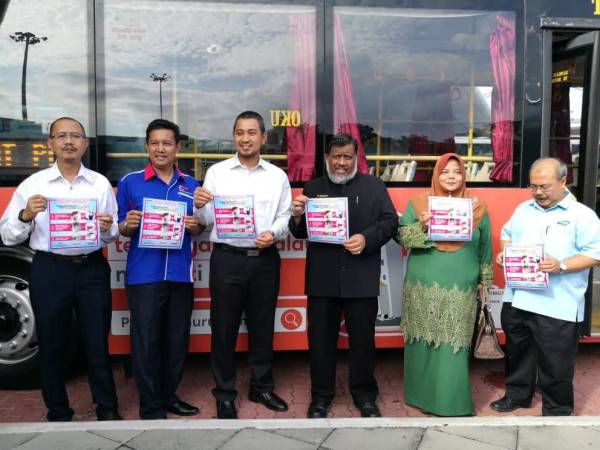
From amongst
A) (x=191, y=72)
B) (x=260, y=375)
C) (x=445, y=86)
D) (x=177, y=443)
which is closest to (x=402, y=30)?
(x=445, y=86)

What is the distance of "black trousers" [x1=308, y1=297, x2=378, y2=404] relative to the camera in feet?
11.9

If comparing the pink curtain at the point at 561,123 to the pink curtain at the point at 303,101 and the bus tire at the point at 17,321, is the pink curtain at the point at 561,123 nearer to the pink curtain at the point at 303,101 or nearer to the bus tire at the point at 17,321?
the pink curtain at the point at 303,101

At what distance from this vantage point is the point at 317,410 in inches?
145

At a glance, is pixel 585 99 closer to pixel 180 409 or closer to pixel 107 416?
pixel 180 409

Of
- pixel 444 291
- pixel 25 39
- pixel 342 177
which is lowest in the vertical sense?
pixel 444 291

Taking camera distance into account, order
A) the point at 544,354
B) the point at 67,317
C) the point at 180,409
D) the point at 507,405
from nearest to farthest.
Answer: the point at 67,317, the point at 544,354, the point at 180,409, the point at 507,405

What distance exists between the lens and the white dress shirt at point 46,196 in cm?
327

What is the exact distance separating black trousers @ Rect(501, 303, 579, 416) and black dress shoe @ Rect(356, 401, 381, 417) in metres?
1.00

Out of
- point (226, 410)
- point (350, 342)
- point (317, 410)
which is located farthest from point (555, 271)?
point (226, 410)

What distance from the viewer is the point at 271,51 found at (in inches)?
160

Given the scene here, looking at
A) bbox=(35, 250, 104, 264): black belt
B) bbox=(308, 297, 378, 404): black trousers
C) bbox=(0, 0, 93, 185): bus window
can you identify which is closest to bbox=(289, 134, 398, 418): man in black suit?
bbox=(308, 297, 378, 404): black trousers

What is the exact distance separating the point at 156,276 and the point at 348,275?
1.20 metres

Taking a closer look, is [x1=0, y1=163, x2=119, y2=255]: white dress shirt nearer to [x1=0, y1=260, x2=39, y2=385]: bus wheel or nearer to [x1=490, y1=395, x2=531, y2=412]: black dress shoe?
[x1=0, y1=260, x2=39, y2=385]: bus wheel

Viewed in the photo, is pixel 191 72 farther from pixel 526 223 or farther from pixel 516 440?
pixel 516 440
